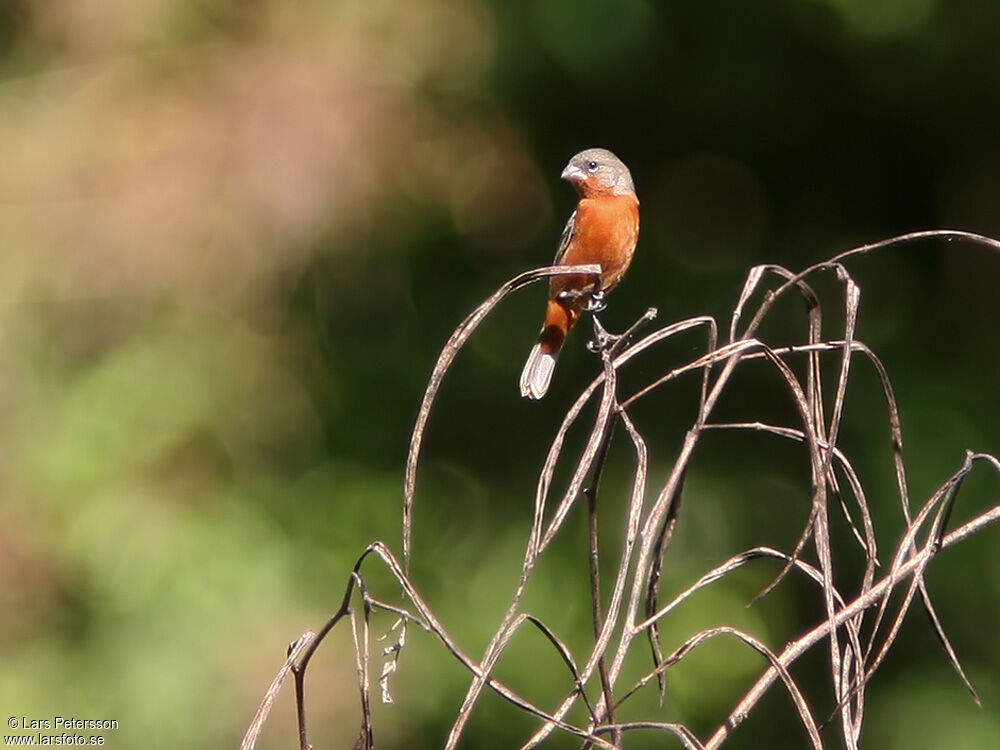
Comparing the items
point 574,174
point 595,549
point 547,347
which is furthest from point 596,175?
point 595,549

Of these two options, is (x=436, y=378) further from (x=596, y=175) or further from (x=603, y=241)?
(x=596, y=175)

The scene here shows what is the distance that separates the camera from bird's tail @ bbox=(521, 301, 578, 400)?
3.94 metres

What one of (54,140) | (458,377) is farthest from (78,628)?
(54,140)

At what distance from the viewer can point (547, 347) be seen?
3.99 m

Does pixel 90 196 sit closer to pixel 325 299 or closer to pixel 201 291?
pixel 201 291

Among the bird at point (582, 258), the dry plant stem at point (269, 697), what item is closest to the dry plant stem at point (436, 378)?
the dry plant stem at point (269, 697)

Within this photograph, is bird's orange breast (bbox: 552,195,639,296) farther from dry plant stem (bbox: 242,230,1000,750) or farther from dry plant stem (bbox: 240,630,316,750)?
dry plant stem (bbox: 240,630,316,750)

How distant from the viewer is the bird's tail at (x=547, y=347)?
12.9 ft

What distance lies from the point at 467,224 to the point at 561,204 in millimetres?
545

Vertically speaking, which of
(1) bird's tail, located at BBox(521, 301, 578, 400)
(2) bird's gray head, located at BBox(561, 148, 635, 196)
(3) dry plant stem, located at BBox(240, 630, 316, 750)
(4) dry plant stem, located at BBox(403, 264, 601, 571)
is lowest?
(1) bird's tail, located at BBox(521, 301, 578, 400)

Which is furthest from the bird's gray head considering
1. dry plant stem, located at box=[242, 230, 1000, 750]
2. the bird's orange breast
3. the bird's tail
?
dry plant stem, located at box=[242, 230, 1000, 750]

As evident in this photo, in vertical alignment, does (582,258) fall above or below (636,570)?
below

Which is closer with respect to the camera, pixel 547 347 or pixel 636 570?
pixel 636 570

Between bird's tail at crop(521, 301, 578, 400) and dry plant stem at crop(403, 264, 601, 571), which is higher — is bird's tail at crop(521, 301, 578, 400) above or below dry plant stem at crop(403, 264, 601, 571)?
below
